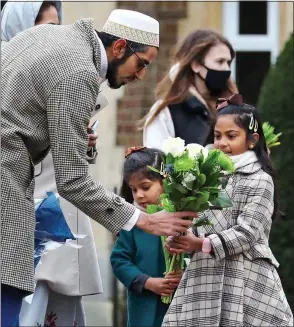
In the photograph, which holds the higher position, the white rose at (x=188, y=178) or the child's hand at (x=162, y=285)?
the white rose at (x=188, y=178)

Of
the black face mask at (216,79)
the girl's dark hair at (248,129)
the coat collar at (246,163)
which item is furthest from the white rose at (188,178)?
the black face mask at (216,79)

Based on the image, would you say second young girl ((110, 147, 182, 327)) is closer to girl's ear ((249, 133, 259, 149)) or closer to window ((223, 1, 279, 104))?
girl's ear ((249, 133, 259, 149))

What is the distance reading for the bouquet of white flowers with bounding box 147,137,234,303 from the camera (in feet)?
21.5

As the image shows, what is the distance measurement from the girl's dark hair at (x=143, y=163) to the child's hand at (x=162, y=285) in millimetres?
500

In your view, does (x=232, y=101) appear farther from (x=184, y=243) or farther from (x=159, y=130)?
(x=159, y=130)

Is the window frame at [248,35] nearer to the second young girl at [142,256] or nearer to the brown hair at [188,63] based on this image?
the brown hair at [188,63]

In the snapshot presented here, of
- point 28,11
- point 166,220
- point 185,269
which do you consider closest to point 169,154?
point 166,220

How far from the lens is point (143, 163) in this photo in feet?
24.3

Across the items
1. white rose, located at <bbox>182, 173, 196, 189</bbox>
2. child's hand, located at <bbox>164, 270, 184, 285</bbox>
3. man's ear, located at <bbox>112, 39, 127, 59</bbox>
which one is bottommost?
child's hand, located at <bbox>164, 270, 184, 285</bbox>

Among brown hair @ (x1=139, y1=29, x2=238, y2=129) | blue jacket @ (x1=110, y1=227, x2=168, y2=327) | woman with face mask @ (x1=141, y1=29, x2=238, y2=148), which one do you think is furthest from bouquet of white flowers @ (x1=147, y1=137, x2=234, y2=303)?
brown hair @ (x1=139, y1=29, x2=238, y2=129)

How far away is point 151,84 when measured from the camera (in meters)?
12.4

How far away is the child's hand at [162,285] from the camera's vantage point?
23.6 feet

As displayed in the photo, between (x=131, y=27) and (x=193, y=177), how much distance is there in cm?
72

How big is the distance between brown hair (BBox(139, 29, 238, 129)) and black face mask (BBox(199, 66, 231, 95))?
0.13ft
